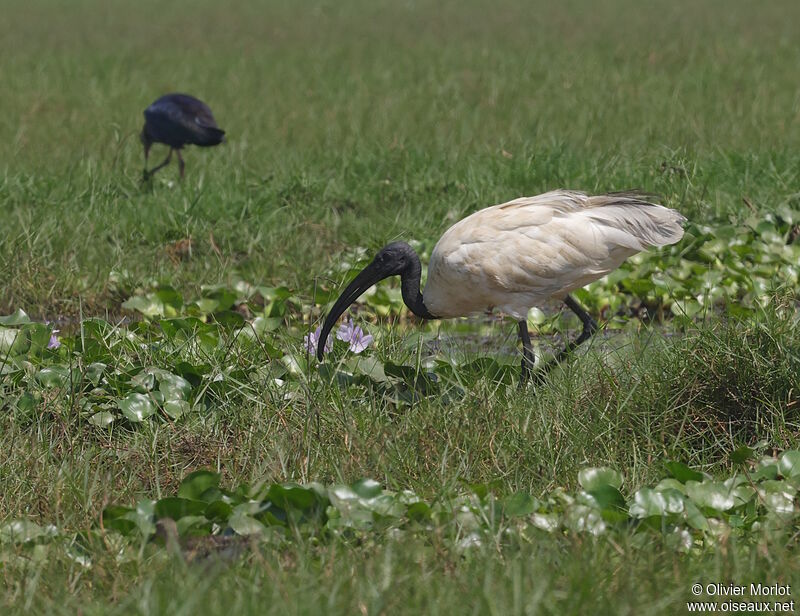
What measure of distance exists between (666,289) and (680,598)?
10.9ft

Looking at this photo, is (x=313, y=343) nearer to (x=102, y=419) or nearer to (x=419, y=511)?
(x=102, y=419)

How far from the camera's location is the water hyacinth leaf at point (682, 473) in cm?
326

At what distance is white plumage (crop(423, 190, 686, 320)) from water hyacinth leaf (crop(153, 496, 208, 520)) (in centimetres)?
198

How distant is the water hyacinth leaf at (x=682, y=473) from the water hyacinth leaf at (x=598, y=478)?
15 centimetres

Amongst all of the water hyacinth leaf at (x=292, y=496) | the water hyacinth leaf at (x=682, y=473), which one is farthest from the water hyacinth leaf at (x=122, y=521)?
the water hyacinth leaf at (x=682, y=473)

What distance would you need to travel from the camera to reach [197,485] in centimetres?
316

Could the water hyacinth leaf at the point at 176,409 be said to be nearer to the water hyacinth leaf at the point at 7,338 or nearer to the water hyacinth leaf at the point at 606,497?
the water hyacinth leaf at the point at 7,338

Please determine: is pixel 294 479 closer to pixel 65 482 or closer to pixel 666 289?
pixel 65 482

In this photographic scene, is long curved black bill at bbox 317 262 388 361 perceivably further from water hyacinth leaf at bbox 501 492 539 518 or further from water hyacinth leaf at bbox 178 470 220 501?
water hyacinth leaf at bbox 501 492 539 518

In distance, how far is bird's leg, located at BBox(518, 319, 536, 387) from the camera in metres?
4.32

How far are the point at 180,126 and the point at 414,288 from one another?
3.86 m

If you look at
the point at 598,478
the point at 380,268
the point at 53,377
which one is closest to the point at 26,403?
the point at 53,377

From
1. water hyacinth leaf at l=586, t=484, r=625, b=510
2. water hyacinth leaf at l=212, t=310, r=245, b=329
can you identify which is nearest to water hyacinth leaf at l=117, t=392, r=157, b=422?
water hyacinth leaf at l=212, t=310, r=245, b=329

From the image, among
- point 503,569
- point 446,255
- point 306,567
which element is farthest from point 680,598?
point 446,255
